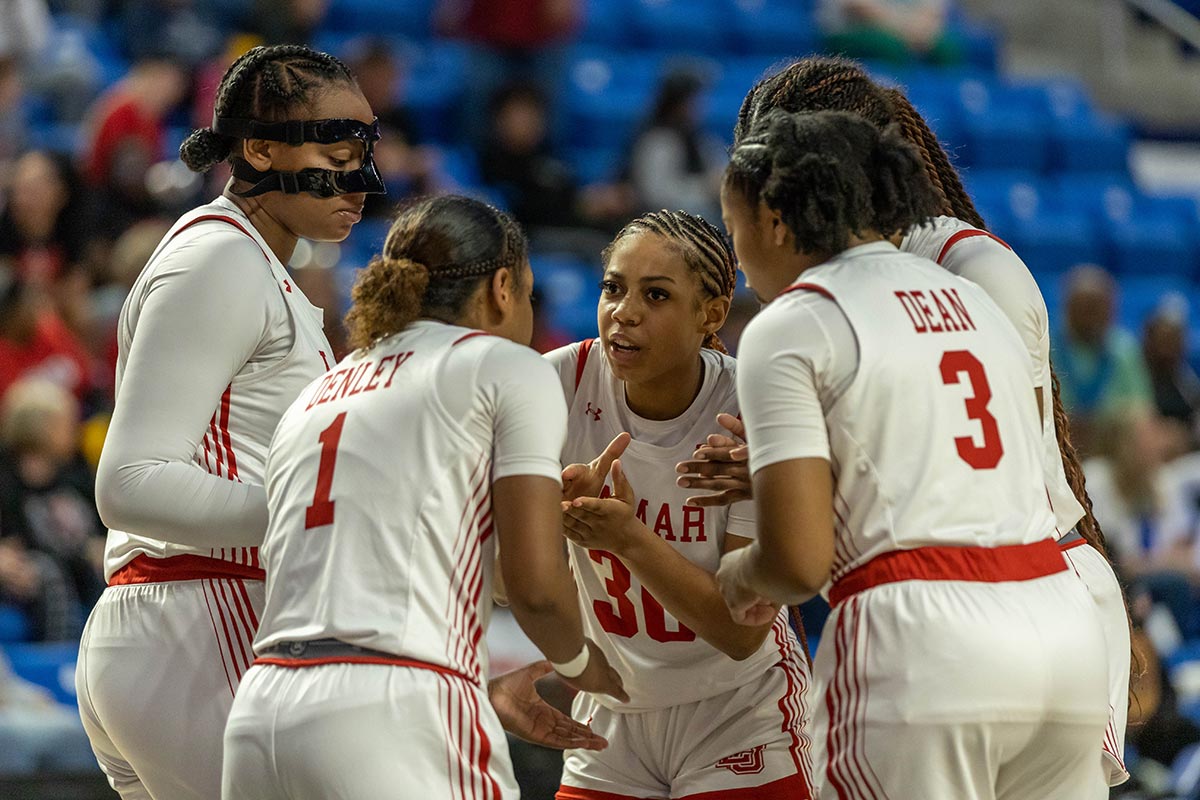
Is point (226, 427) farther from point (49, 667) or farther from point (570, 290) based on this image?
point (570, 290)

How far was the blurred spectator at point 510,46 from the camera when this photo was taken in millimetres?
10672

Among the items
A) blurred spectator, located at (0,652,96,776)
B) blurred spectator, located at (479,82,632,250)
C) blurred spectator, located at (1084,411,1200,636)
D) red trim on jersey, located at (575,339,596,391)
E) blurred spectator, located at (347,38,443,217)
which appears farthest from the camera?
blurred spectator, located at (479,82,632,250)

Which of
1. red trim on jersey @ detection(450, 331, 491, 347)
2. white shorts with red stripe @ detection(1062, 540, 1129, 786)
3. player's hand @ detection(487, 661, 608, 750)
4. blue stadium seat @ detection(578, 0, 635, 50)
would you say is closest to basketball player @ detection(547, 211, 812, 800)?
player's hand @ detection(487, 661, 608, 750)

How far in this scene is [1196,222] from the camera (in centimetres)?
1311

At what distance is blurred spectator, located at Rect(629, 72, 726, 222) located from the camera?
10.3m

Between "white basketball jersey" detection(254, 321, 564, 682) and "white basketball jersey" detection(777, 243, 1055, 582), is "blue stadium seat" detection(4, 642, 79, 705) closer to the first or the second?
"white basketball jersey" detection(254, 321, 564, 682)

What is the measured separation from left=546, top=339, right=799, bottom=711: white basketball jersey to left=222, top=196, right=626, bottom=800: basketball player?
31.6 inches

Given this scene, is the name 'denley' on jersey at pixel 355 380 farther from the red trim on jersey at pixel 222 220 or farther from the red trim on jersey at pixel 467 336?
the red trim on jersey at pixel 222 220

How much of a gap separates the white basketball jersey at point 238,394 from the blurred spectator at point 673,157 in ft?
22.0

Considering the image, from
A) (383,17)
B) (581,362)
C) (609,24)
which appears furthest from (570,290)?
(581,362)

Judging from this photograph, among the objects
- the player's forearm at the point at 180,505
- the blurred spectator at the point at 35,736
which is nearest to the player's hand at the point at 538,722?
the player's forearm at the point at 180,505

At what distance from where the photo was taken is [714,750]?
4.07 metres

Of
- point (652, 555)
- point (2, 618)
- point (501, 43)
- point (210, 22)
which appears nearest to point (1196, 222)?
point (501, 43)

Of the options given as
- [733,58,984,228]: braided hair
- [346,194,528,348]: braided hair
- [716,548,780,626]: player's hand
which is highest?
[733,58,984,228]: braided hair
